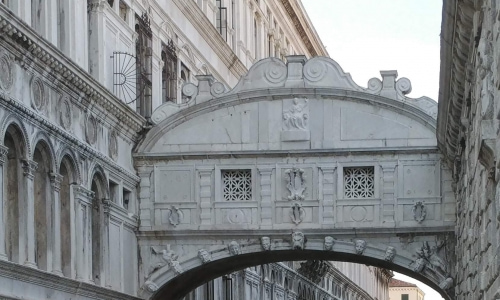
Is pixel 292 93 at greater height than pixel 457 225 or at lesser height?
greater

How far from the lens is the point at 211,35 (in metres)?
40.8

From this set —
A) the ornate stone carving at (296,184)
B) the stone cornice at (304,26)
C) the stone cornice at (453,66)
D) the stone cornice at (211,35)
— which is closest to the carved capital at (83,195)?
the ornate stone carving at (296,184)

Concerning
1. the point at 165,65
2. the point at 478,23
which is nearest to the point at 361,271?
the point at 165,65

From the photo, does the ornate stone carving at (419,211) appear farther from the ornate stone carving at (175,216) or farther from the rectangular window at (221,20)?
the rectangular window at (221,20)

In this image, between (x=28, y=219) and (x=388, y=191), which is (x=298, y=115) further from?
(x=28, y=219)

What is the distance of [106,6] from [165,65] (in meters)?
6.14

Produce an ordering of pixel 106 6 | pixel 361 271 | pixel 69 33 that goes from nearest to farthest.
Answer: pixel 69 33 < pixel 106 6 < pixel 361 271

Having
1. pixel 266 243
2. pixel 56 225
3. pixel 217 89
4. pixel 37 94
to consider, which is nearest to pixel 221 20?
pixel 217 89

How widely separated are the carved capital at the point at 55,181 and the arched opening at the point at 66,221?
1.43 feet

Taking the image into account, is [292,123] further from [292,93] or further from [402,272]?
[402,272]

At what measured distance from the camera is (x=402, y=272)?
31281 mm

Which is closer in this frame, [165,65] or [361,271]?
[165,65]

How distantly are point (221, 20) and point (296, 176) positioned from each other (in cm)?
1477

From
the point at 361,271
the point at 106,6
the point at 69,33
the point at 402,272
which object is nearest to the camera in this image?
the point at 69,33
